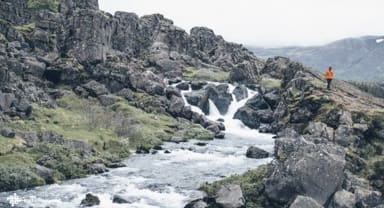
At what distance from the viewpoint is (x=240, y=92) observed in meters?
167

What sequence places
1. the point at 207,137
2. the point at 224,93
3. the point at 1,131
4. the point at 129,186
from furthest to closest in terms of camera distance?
the point at 224,93 < the point at 207,137 < the point at 1,131 < the point at 129,186

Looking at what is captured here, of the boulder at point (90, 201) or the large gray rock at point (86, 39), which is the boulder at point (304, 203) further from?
the large gray rock at point (86, 39)

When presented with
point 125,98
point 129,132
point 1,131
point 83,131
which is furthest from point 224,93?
point 1,131

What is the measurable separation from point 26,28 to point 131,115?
151ft

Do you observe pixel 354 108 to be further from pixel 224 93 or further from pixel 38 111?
pixel 224 93

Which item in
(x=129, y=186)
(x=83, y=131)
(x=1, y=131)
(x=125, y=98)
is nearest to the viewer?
(x=129, y=186)

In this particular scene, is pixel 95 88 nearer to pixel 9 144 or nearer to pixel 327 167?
pixel 9 144

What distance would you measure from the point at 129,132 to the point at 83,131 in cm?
1124

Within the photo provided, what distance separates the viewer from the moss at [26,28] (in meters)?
146

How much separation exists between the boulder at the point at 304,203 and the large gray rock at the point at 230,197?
679 centimetres

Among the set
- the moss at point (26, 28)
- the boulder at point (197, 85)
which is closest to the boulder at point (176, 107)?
the boulder at point (197, 85)

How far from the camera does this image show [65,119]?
107312 mm

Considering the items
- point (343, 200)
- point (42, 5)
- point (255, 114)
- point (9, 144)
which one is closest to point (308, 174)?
point (343, 200)

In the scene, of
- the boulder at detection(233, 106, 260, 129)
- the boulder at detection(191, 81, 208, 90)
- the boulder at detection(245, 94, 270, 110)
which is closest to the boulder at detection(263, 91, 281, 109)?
the boulder at detection(245, 94, 270, 110)
